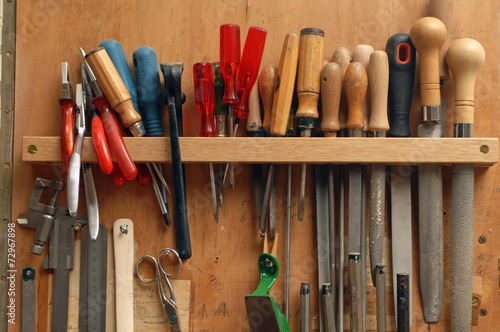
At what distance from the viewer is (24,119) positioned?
41.1 inches

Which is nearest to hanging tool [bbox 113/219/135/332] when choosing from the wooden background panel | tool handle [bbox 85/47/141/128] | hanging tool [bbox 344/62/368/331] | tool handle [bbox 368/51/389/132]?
the wooden background panel

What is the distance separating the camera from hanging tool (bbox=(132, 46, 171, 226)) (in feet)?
3.18

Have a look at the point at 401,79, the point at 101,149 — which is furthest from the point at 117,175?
the point at 401,79

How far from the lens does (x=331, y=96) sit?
948mm

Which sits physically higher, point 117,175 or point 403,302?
point 117,175

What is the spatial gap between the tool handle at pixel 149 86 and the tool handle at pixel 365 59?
42 centimetres

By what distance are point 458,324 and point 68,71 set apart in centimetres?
97

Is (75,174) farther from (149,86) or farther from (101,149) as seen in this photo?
(149,86)

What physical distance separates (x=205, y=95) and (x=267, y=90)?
13 centimetres

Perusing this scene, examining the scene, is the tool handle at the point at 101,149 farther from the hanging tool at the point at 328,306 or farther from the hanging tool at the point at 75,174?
the hanging tool at the point at 328,306

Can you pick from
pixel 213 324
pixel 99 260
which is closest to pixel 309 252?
pixel 213 324

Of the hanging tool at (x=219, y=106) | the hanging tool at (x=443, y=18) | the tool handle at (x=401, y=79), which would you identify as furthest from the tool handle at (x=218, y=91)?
the hanging tool at (x=443, y=18)

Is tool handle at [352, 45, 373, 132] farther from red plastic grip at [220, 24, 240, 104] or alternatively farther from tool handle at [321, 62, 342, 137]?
red plastic grip at [220, 24, 240, 104]

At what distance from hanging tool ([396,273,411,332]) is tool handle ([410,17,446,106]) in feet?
1.18
